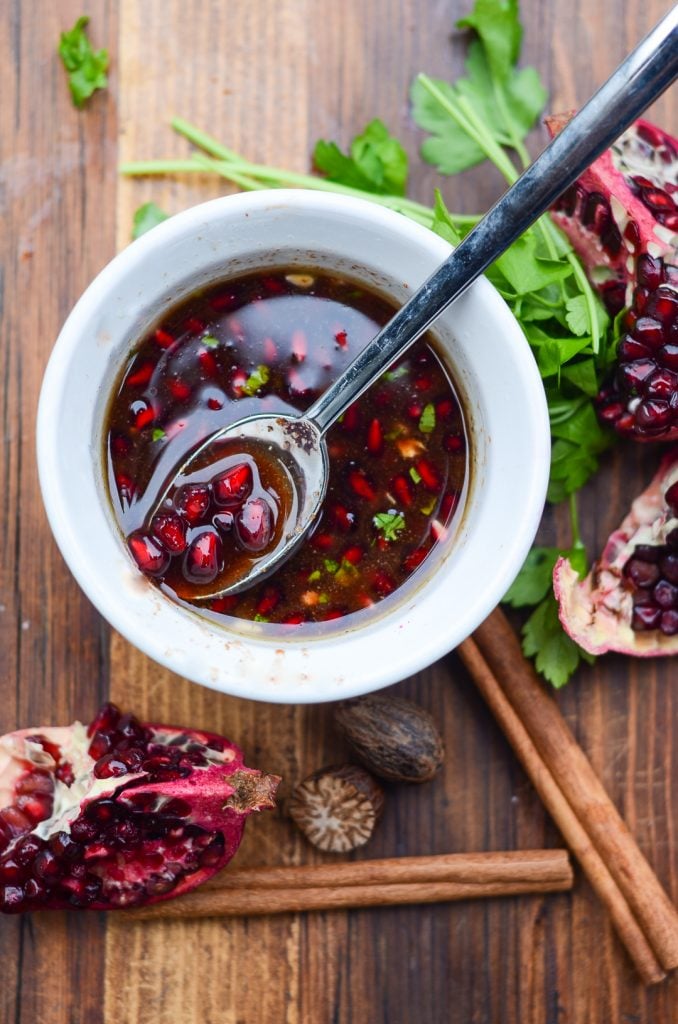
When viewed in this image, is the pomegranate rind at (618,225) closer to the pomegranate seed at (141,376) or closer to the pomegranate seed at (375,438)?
the pomegranate seed at (375,438)

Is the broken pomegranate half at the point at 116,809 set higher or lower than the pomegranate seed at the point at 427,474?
lower

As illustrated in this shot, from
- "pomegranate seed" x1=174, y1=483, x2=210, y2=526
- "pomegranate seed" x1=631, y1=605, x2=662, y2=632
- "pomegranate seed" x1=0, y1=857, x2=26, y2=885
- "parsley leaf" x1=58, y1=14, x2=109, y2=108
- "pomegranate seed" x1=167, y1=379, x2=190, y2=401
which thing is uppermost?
"parsley leaf" x1=58, y1=14, x2=109, y2=108

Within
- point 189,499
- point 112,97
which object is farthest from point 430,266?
point 112,97

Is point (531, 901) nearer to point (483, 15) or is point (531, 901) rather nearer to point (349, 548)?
point (349, 548)

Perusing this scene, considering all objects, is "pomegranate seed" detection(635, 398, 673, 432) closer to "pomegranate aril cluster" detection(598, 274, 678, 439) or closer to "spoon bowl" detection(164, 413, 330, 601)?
"pomegranate aril cluster" detection(598, 274, 678, 439)

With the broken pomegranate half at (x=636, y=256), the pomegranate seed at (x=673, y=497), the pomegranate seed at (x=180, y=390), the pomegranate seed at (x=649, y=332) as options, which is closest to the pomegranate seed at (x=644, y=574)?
the pomegranate seed at (x=673, y=497)

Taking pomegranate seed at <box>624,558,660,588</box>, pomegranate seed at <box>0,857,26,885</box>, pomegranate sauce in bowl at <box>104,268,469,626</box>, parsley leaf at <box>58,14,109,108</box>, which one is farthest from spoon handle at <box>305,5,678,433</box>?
pomegranate seed at <box>0,857,26,885</box>
